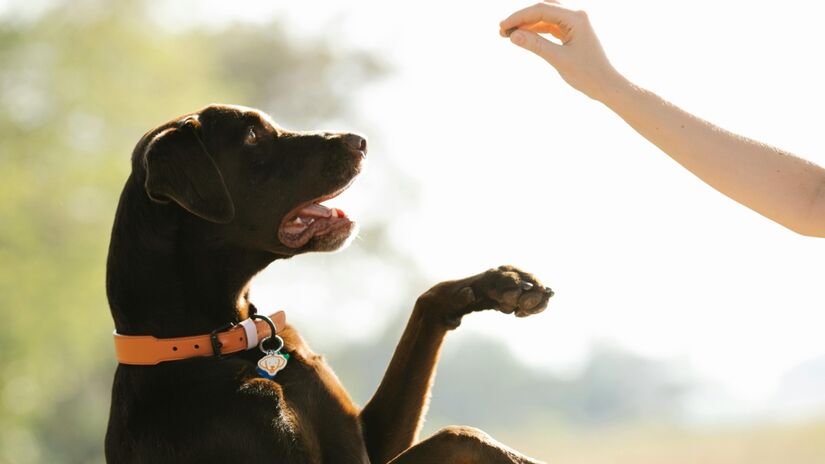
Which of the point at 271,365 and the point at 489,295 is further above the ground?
the point at 489,295

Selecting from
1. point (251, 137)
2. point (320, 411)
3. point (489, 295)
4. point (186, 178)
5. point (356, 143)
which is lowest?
point (320, 411)

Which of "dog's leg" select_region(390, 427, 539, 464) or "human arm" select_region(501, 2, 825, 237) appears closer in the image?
"human arm" select_region(501, 2, 825, 237)

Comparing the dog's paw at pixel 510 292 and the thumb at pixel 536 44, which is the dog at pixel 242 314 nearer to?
the dog's paw at pixel 510 292

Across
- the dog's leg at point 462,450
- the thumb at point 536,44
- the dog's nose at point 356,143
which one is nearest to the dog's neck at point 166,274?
the dog's nose at point 356,143

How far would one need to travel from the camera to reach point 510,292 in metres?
4.05

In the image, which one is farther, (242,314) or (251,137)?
(251,137)

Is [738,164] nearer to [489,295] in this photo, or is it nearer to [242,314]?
[489,295]

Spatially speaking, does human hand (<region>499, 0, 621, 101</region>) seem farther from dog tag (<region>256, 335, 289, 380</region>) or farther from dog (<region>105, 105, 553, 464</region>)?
dog tag (<region>256, 335, 289, 380</region>)

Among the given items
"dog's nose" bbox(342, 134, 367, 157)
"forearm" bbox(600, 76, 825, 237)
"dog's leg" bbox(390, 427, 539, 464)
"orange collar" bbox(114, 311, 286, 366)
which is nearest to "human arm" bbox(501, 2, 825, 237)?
"forearm" bbox(600, 76, 825, 237)

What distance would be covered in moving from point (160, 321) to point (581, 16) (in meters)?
1.77

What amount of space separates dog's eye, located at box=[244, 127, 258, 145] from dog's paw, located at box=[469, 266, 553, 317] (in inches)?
39.5

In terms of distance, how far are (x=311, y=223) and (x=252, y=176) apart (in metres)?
0.29

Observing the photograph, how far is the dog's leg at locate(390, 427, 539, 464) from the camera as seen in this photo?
3713mm

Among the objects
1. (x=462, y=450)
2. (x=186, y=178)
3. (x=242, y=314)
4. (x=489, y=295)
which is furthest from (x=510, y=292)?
(x=186, y=178)
